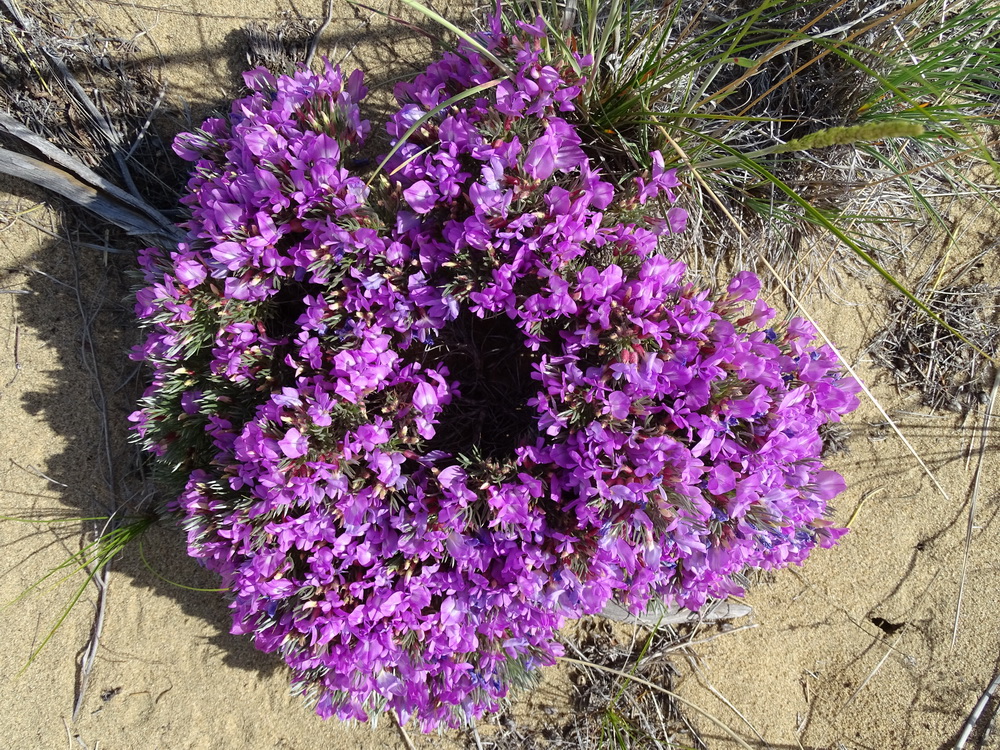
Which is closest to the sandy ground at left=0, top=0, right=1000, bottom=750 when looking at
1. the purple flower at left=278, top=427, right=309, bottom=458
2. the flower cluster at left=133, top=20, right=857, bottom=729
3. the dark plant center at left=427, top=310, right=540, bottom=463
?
the flower cluster at left=133, top=20, right=857, bottom=729

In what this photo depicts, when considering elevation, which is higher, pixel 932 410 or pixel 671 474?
pixel 671 474

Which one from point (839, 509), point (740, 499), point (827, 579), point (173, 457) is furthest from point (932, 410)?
point (173, 457)

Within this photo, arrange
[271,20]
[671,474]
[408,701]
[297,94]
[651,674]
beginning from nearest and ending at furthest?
1. [671,474]
2. [297,94]
3. [408,701]
4. [271,20]
5. [651,674]

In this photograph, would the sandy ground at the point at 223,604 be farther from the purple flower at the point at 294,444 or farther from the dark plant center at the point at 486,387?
the purple flower at the point at 294,444

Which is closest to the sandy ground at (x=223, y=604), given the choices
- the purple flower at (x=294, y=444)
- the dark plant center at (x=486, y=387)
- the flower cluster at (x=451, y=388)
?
the flower cluster at (x=451, y=388)

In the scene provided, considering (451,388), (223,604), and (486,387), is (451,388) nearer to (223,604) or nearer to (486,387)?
(486,387)

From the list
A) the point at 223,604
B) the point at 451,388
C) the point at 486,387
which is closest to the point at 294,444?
the point at 451,388

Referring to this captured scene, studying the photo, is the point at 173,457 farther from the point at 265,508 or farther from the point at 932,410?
the point at 932,410
